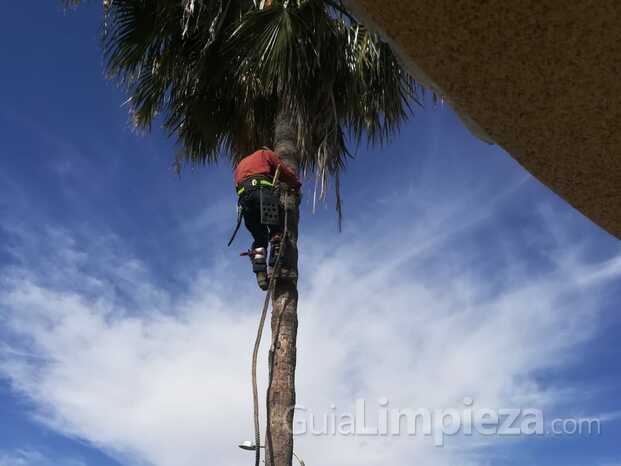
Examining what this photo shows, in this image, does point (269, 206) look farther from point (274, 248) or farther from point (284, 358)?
point (284, 358)

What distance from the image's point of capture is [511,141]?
1681mm

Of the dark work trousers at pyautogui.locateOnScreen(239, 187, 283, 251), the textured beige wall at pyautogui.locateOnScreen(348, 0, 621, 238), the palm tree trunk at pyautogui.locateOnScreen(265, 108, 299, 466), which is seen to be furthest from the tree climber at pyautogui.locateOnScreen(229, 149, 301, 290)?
the textured beige wall at pyautogui.locateOnScreen(348, 0, 621, 238)

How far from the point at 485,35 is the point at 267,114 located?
515cm

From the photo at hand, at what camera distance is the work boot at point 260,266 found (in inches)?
198

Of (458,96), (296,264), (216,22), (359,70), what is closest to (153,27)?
(216,22)

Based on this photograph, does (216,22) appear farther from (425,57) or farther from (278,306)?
(425,57)

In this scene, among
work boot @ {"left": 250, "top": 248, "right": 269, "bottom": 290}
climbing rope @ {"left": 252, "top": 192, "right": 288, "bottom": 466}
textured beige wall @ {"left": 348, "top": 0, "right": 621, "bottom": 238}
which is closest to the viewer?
textured beige wall @ {"left": 348, "top": 0, "right": 621, "bottom": 238}

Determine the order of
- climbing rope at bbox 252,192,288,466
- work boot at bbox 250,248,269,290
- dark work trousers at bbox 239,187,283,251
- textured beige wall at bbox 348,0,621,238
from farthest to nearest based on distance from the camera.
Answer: dark work trousers at bbox 239,187,283,251 < work boot at bbox 250,248,269,290 < climbing rope at bbox 252,192,288,466 < textured beige wall at bbox 348,0,621,238

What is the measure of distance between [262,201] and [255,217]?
25 cm

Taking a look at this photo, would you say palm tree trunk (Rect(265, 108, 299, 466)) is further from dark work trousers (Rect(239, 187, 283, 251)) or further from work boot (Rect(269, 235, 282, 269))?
dark work trousers (Rect(239, 187, 283, 251))

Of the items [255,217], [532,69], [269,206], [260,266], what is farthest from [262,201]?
[532,69]

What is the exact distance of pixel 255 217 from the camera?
5324mm

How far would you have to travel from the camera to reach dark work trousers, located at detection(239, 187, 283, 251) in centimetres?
523

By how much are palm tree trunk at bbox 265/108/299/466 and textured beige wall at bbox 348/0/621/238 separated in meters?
3.19
